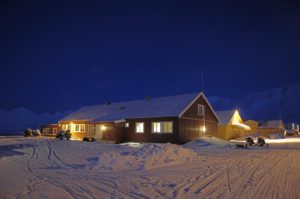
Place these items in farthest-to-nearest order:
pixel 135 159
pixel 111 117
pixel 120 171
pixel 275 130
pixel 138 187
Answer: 1. pixel 275 130
2. pixel 111 117
3. pixel 135 159
4. pixel 120 171
5. pixel 138 187

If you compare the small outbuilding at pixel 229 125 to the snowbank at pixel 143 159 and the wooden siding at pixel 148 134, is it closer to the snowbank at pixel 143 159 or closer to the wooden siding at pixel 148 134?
the wooden siding at pixel 148 134

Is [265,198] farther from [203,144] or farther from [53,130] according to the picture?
[53,130]

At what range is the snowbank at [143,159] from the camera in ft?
42.2

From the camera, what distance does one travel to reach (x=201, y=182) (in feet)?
30.7

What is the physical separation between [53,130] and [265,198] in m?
44.5

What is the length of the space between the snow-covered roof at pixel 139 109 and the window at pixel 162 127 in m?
1.01

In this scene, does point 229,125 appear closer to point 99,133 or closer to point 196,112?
point 196,112

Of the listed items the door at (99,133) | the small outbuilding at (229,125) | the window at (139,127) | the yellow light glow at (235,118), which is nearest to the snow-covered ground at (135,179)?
the window at (139,127)

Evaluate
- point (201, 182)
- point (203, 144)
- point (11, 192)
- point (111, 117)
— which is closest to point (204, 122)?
point (203, 144)

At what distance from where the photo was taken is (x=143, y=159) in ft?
45.7

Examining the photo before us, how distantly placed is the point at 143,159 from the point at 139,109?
23595 mm

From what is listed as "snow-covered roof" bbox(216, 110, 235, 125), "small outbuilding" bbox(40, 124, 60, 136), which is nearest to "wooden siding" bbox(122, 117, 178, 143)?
"small outbuilding" bbox(40, 124, 60, 136)

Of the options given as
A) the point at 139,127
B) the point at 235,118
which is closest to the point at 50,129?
the point at 139,127

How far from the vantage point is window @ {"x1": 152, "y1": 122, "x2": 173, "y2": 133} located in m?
31.5
